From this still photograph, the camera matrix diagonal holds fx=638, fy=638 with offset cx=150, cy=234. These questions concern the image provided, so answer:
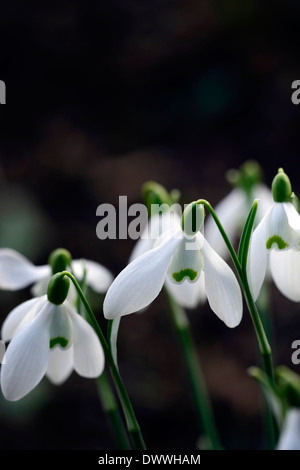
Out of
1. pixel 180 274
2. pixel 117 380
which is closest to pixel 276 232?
pixel 180 274

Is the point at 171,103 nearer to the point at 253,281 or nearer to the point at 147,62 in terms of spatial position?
the point at 147,62

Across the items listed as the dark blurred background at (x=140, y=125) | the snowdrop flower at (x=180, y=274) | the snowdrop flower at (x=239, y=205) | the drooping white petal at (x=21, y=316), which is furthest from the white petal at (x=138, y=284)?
the dark blurred background at (x=140, y=125)

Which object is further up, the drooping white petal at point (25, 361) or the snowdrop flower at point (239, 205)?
the snowdrop flower at point (239, 205)

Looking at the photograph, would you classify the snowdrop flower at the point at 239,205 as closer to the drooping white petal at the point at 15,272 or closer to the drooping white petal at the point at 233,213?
the drooping white petal at the point at 233,213

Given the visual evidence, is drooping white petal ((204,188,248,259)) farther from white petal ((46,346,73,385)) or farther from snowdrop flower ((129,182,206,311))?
white petal ((46,346,73,385))
